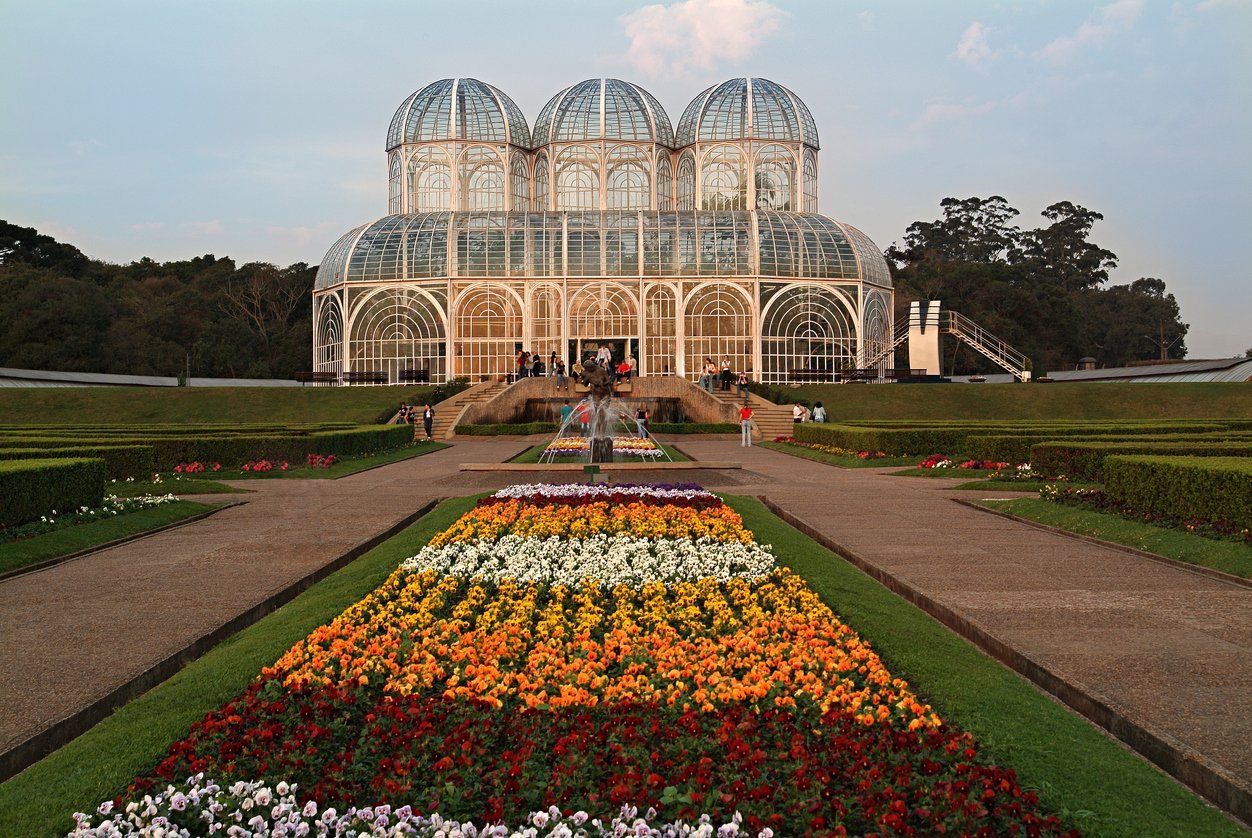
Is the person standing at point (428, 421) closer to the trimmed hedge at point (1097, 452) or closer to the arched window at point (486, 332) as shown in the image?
the arched window at point (486, 332)

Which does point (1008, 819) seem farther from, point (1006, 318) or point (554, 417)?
point (1006, 318)

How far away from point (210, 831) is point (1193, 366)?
6014 centimetres

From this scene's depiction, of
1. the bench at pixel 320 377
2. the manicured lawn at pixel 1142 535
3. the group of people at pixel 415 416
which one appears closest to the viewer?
the manicured lawn at pixel 1142 535

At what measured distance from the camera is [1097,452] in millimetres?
17281

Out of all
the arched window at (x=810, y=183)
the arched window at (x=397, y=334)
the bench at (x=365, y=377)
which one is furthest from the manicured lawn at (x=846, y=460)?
the arched window at (x=810, y=183)

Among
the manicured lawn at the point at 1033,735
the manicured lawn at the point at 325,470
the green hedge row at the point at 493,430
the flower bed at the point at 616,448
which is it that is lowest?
the manicured lawn at the point at 1033,735

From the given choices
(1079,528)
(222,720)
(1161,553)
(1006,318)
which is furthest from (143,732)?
(1006,318)

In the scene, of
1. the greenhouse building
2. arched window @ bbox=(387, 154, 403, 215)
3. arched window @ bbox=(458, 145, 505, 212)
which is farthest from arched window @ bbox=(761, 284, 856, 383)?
arched window @ bbox=(387, 154, 403, 215)

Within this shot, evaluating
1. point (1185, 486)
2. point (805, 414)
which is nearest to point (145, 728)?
point (1185, 486)

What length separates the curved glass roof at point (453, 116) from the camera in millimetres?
58531

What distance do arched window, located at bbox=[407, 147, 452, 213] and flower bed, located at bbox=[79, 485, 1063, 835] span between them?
52.4 metres

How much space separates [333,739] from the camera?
5.42 meters

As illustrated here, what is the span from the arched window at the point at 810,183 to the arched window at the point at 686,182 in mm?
6401

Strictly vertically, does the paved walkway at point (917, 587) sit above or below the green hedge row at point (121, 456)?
below
